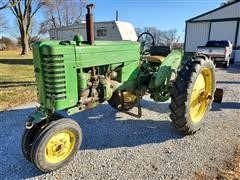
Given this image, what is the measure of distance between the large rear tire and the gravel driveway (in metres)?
0.25

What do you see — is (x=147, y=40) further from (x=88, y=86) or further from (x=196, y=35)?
(x=196, y=35)

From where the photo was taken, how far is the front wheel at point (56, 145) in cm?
259

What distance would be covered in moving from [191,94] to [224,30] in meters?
16.9

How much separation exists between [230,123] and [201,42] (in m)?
16.6

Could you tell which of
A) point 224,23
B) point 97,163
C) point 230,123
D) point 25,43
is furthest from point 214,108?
point 25,43

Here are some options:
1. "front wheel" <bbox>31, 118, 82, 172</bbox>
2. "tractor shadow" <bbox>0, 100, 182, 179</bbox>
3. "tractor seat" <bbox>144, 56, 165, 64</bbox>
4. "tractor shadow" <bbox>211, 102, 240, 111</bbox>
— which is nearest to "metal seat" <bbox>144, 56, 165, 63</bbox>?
"tractor seat" <bbox>144, 56, 165, 64</bbox>

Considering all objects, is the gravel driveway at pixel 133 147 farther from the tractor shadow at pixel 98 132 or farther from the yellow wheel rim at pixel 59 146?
the yellow wheel rim at pixel 59 146

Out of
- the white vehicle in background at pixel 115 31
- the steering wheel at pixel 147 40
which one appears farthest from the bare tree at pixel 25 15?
the steering wheel at pixel 147 40

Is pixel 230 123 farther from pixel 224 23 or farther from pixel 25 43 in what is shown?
pixel 25 43

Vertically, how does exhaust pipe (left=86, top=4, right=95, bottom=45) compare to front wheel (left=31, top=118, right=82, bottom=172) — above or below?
above

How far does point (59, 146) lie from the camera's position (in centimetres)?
284

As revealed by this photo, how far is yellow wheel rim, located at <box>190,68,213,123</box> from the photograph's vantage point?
3970mm

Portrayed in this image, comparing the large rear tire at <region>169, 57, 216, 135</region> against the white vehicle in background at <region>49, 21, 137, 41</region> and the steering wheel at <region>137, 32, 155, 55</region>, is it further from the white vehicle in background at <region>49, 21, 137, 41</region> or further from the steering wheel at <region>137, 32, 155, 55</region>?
the white vehicle in background at <region>49, 21, 137, 41</region>

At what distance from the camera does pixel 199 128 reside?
4004 millimetres
